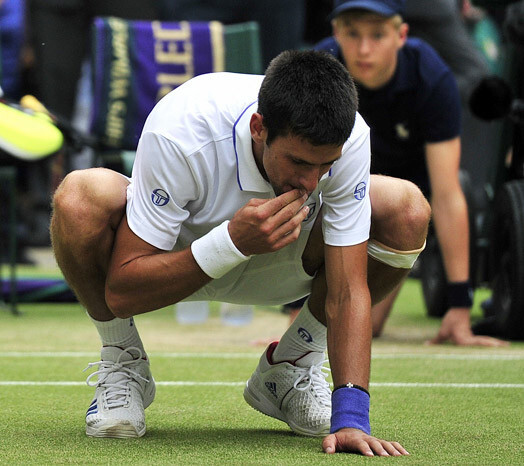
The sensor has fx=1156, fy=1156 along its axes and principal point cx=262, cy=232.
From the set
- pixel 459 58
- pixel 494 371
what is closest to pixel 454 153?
pixel 494 371

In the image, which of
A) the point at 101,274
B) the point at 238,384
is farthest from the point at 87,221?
the point at 238,384

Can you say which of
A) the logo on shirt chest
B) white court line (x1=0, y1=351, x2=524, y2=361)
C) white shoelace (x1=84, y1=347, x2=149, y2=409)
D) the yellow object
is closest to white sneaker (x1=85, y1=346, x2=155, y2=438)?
white shoelace (x1=84, y1=347, x2=149, y2=409)

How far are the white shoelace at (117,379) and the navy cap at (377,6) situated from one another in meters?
1.85

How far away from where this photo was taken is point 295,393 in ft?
8.59

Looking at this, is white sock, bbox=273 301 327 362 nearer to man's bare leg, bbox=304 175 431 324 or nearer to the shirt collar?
man's bare leg, bbox=304 175 431 324

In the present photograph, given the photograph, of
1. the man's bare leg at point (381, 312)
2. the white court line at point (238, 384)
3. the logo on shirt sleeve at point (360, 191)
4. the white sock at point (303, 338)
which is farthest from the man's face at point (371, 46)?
the logo on shirt sleeve at point (360, 191)

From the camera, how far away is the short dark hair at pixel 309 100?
215 cm

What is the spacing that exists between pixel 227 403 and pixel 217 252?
75cm

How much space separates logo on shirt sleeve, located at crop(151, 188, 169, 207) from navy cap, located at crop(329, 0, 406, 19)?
1911 millimetres

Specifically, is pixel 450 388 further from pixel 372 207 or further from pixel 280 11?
pixel 280 11

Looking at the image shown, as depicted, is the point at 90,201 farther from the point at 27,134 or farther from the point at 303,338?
the point at 27,134

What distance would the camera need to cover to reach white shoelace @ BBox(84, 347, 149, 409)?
2.51 metres

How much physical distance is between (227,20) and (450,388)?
11.6 feet

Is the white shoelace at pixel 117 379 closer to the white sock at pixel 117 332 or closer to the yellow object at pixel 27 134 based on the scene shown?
the white sock at pixel 117 332
